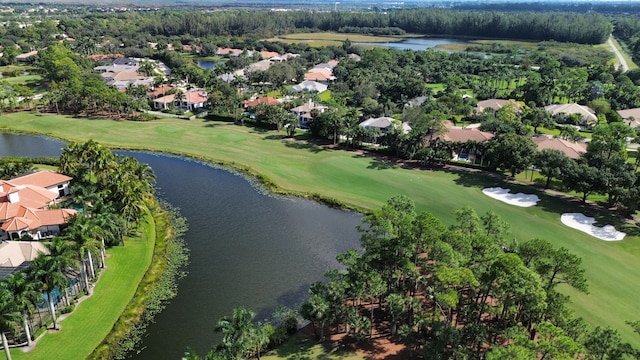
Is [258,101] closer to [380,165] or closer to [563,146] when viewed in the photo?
[380,165]

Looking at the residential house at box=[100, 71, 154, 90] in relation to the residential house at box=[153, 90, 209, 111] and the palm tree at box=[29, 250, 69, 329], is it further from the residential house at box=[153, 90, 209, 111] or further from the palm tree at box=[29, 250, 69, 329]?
the palm tree at box=[29, 250, 69, 329]

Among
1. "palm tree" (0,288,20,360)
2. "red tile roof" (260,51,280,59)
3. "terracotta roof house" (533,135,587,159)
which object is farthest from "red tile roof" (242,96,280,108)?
"palm tree" (0,288,20,360)

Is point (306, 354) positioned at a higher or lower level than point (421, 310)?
lower

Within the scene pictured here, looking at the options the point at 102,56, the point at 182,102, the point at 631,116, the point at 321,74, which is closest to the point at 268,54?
the point at 321,74

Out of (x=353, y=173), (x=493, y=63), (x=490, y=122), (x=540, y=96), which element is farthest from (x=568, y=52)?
(x=353, y=173)

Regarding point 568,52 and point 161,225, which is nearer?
point 161,225

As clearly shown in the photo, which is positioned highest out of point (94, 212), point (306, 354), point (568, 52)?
point (568, 52)

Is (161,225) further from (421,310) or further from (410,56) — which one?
(410,56)
